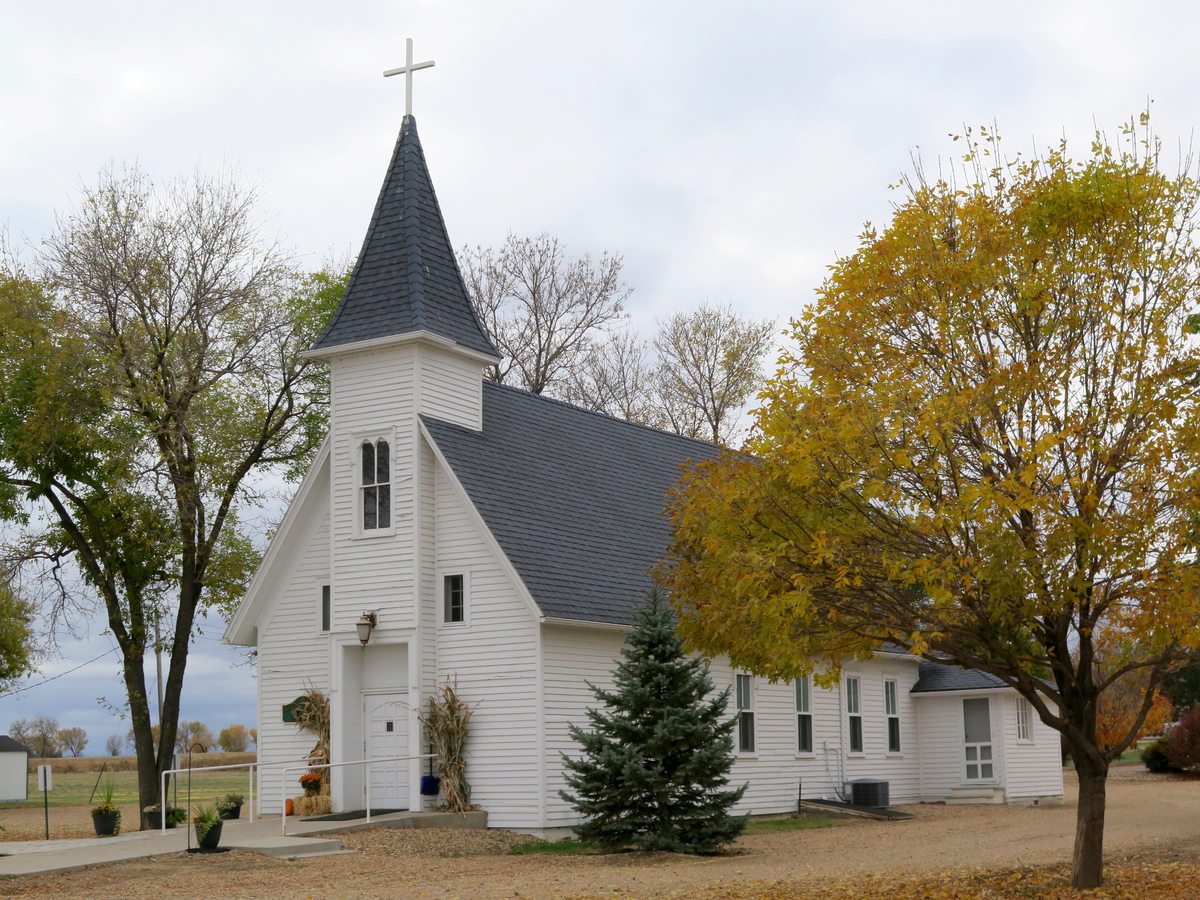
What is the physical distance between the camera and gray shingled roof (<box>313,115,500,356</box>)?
2331cm

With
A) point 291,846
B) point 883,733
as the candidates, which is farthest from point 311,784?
point 883,733

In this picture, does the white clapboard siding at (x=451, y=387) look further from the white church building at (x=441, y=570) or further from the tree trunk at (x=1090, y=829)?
the tree trunk at (x=1090, y=829)

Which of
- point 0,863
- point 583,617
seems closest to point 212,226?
point 583,617

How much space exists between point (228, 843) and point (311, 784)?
11.8 ft

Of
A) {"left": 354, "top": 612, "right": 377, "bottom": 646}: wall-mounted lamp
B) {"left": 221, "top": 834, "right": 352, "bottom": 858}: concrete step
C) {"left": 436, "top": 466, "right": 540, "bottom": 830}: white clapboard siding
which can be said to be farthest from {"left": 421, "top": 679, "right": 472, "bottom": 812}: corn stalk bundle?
{"left": 221, "top": 834, "right": 352, "bottom": 858}: concrete step

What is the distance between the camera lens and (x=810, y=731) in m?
27.6

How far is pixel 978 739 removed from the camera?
30.8 m

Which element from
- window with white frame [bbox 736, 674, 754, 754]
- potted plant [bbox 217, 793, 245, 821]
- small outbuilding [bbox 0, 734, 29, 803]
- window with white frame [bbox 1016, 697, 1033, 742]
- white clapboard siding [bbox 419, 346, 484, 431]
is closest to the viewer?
potted plant [bbox 217, 793, 245, 821]

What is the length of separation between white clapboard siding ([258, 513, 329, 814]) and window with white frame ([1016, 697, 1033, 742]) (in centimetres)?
1731

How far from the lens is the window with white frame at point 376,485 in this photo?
22.9 m

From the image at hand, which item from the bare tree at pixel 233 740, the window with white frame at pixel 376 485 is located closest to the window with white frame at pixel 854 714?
the window with white frame at pixel 376 485

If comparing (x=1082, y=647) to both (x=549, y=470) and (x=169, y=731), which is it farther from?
(x=169, y=731)

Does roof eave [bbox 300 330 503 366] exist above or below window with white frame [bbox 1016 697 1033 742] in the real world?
above

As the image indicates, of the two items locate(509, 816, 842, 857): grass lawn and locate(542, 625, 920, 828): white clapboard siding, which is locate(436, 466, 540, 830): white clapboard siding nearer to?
locate(542, 625, 920, 828): white clapboard siding
